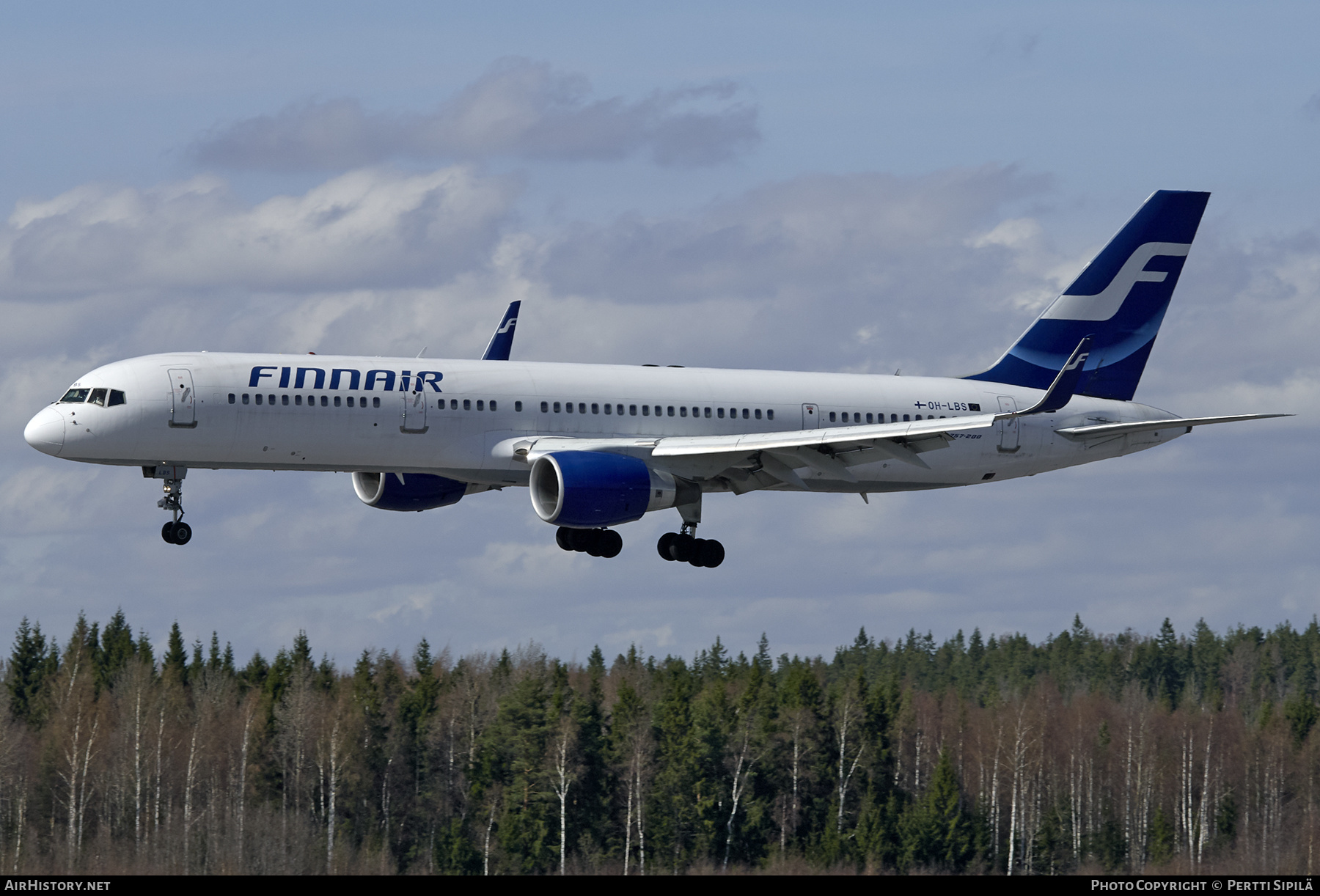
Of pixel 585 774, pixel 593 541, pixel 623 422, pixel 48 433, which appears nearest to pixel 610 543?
pixel 593 541

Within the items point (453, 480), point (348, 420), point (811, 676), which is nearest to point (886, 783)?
point (811, 676)

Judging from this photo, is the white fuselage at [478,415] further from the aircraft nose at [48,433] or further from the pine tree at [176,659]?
the pine tree at [176,659]

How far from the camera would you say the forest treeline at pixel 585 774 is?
3875 inches

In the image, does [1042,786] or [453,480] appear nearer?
[453,480]

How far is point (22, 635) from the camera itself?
116375mm

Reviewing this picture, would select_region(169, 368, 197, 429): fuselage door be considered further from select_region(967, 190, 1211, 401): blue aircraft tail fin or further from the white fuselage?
select_region(967, 190, 1211, 401): blue aircraft tail fin

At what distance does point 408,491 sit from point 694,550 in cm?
930

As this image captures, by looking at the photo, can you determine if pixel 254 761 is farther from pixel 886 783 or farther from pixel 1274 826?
pixel 1274 826

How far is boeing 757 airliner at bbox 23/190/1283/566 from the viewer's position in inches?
1890

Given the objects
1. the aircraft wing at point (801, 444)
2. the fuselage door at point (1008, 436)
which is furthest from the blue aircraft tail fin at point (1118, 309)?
the aircraft wing at point (801, 444)

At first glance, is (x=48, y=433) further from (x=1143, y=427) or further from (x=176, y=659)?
(x=176, y=659)

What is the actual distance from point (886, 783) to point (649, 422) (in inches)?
2718

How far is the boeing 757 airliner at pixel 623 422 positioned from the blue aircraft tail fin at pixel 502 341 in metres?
0.07

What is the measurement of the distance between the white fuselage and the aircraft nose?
0.14ft
